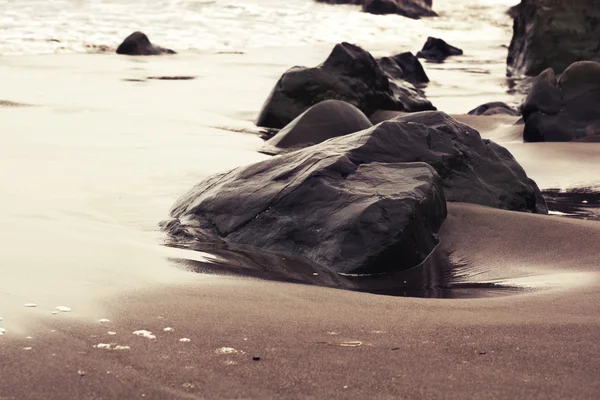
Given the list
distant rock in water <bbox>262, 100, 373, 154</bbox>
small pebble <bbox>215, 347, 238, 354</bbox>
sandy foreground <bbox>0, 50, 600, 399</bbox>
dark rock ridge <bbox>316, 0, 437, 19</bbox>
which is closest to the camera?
sandy foreground <bbox>0, 50, 600, 399</bbox>

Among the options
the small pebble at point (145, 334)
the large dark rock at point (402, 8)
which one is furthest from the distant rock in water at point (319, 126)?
the large dark rock at point (402, 8)

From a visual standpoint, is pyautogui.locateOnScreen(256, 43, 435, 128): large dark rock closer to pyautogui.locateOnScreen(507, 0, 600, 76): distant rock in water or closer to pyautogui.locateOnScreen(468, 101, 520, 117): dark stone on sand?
pyautogui.locateOnScreen(468, 101, 520, 117): dark stone on sand

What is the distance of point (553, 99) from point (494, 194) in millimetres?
3146

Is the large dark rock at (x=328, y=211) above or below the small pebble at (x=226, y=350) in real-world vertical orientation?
below

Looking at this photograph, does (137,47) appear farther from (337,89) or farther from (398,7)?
(398,7)

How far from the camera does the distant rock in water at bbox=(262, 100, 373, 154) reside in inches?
261

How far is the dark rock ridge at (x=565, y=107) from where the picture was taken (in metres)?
6.99

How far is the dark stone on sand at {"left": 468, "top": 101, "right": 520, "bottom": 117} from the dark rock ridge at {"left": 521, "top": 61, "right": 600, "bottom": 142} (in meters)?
1.22

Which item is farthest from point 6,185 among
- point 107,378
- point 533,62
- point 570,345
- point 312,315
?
point 533,62

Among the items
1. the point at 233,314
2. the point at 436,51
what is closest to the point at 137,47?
the point at 436,51

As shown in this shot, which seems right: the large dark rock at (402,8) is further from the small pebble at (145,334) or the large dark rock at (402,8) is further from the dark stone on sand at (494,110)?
the small pebble at (145,334)

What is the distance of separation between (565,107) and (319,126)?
211cm

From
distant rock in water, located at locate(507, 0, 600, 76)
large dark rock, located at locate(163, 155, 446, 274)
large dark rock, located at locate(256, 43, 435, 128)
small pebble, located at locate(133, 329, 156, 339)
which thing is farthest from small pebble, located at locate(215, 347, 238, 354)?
distant rock in water, located at locate(507, 0, 600, 76)

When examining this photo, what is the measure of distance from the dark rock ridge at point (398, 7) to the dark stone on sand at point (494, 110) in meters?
17.1
